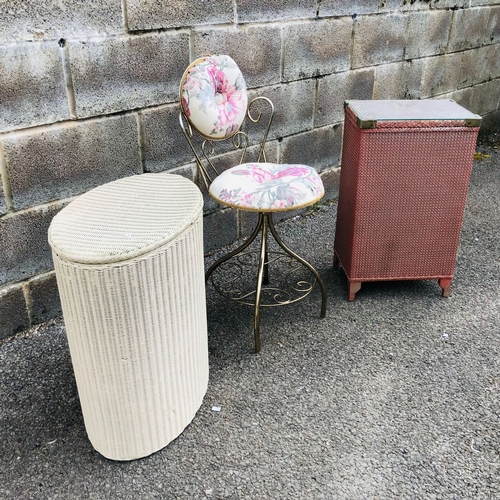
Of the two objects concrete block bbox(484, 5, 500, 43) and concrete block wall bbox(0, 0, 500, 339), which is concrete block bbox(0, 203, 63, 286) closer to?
concrete block wall bbox(0, 0, 500, 339)

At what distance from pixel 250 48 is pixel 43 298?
1600 millimetres

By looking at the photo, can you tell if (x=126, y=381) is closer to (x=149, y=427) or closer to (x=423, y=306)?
(x=149, y=427)

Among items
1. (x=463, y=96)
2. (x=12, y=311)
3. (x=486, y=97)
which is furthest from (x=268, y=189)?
(x=486, y=97)

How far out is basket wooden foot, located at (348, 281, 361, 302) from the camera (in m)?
2.54

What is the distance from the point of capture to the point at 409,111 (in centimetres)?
240

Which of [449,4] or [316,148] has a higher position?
[449,4]

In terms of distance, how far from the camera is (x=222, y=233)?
3066 mm

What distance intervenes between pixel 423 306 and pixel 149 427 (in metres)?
1.44

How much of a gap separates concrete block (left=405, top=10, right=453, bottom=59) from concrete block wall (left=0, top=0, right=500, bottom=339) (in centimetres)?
7

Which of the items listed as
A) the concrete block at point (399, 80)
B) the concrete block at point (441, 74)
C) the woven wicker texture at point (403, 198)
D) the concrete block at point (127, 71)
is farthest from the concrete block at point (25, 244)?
the concrete block at point (441, 74)

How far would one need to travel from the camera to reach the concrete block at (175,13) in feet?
7.52

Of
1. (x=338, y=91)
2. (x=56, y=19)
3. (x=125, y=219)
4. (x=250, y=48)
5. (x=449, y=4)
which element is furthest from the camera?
(x=449, y=4)

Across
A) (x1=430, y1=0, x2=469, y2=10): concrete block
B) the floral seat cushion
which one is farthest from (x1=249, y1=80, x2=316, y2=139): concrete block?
(x1=430, y1=0, x2=469, y2=10): concrete block

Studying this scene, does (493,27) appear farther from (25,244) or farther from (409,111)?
(25,244)
